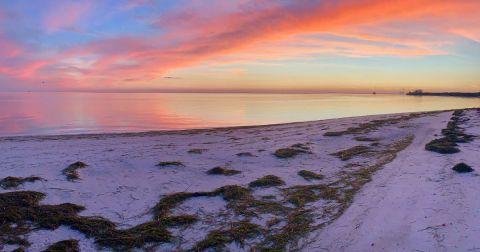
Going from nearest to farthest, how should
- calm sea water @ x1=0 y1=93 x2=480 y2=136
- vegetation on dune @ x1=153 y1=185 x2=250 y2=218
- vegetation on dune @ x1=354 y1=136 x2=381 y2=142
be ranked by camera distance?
1. vegetation on dune @ x1=153 y1=185 x2=250 y2=218
2. vegetation on dune @ x1=354 y1=136 x2=381 y2=142
3. calm sea water @ x1=0 y1=93 x2=480 y2=136

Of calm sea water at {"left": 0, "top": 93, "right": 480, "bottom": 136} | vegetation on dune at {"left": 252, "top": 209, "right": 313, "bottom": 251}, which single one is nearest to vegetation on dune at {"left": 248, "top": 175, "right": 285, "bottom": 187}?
vegetation on dune at {"left": 252, "top": 209, "right": 313, "bottom": 251}

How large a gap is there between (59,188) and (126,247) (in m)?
3.52

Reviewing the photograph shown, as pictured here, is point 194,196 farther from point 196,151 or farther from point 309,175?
point 196,151

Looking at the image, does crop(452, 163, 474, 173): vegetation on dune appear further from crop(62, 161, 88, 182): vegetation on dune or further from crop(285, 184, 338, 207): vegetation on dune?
crop(62, 161, 88, 182): vegetation on dune

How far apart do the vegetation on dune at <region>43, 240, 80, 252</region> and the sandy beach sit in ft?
0.53

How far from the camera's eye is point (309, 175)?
8.95 meters

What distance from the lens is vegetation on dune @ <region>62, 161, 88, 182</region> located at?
849 cm

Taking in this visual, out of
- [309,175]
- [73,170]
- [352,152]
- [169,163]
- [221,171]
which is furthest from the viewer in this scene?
[352,152]

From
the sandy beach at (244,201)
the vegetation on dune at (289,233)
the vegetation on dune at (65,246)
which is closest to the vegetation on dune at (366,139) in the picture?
the sandy beach at (244,201)

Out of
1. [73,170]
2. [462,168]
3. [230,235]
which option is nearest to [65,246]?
[230,235]

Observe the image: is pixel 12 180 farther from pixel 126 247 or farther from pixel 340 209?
pixel 340 209

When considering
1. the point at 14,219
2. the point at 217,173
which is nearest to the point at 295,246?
the point at 217,173

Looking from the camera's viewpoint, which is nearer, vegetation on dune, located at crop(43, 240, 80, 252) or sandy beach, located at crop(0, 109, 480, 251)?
vegetation on dune, located at crop(43, 240, 80, 252)

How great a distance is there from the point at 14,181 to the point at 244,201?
5.60 metres
